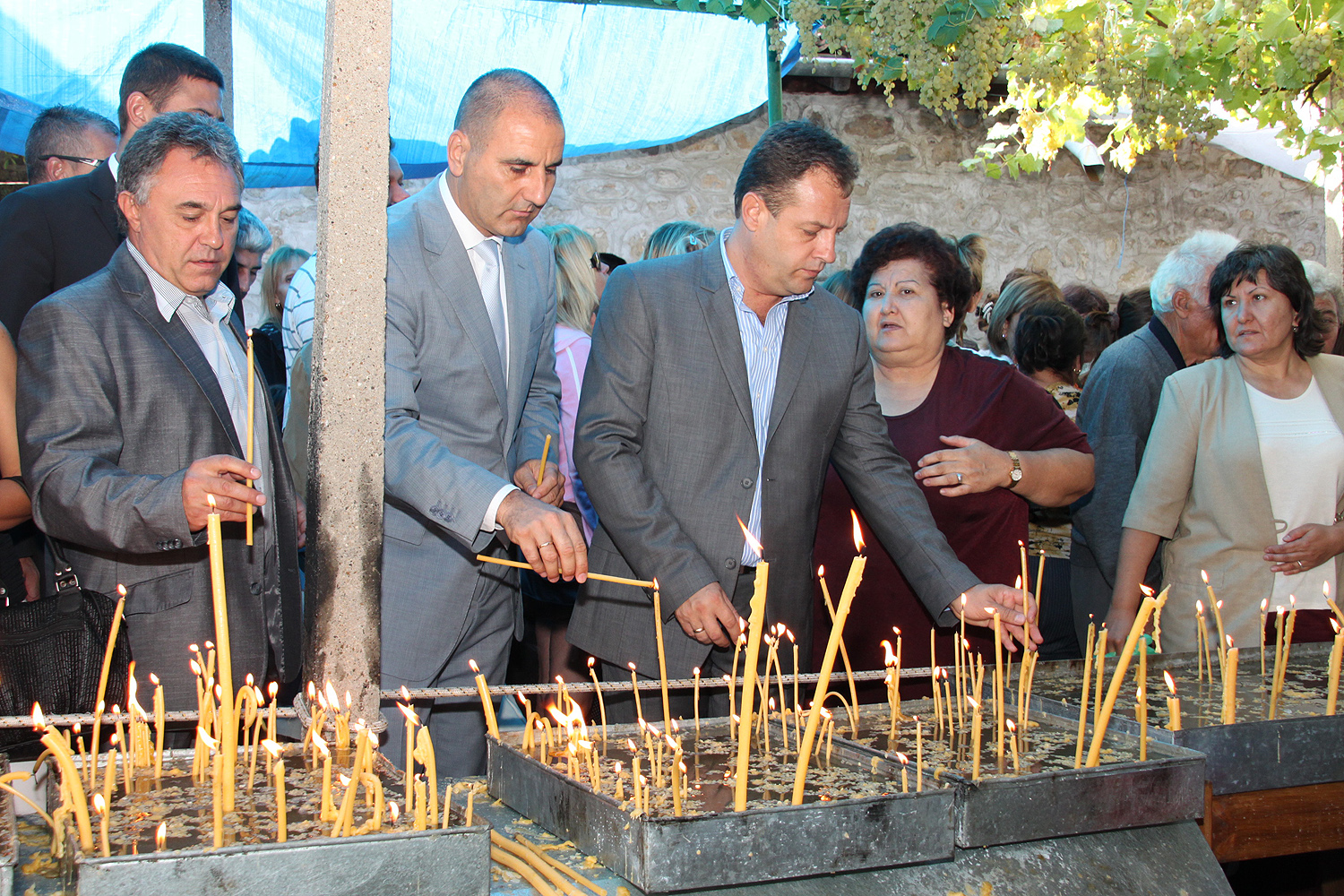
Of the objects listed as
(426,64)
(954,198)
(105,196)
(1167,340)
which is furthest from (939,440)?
(954,198)

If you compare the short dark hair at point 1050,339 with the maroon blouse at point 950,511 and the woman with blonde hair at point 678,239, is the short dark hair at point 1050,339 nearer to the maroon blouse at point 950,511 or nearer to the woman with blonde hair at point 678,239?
the maroon blouse at point 950,511

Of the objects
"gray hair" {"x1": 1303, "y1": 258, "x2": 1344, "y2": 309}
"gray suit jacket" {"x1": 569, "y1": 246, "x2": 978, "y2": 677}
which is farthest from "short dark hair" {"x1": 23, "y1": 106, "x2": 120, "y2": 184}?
"gray hair" {"x1": 1303, "y1": 258, "x2": 1344, "y2": 309}

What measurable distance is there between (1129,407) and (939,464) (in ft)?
4.60

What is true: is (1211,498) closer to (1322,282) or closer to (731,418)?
(731,418)

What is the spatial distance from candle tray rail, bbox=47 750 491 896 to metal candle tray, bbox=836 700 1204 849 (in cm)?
76

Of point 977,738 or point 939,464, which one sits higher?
point 939,464

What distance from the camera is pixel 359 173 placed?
6.53 ft

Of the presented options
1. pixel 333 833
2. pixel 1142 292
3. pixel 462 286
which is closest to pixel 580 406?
pixel 462 286

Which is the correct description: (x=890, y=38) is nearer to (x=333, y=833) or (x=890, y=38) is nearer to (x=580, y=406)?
(x=580, y=406)

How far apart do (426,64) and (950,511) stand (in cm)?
414

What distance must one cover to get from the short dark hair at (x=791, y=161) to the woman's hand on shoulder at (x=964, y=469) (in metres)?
0.80

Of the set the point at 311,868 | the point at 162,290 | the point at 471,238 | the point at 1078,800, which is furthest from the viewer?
the point at 471,238

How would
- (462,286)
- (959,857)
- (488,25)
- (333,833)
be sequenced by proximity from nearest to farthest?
(333,833) < (959,857) < (462,286) < (488,25)

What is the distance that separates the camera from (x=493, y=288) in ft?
9.64
